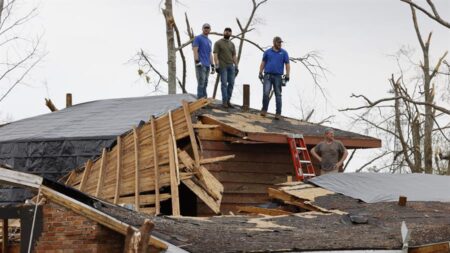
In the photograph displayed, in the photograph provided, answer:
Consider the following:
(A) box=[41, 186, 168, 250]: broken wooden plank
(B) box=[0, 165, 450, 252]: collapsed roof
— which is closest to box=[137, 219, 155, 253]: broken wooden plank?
(B) box=[0, 165, 450, 252]: collapsed roof

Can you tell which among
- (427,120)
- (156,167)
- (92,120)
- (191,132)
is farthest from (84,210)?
(427,120)

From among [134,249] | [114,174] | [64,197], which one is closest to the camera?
[134,249]

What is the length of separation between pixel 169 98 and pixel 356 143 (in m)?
4.78

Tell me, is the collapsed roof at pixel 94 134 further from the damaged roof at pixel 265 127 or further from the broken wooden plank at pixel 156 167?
the broken wooden plank at pixel 156 167

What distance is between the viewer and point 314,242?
10.6 m

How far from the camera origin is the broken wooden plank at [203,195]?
15.8 m

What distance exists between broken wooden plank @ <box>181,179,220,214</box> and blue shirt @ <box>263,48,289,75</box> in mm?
3676

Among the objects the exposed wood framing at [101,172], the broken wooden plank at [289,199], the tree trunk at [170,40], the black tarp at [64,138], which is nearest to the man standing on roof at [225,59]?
the black tarp at [64,138]

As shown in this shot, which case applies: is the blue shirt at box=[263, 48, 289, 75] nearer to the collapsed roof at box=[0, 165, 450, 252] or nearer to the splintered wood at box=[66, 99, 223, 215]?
the splintered wood at box=[66, 99, 223, 215]

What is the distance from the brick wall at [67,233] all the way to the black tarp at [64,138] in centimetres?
795

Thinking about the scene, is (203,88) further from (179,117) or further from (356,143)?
(356,143)

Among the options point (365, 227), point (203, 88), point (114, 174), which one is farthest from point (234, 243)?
point (203, 88)

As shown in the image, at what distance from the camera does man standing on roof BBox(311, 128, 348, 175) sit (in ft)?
54.6

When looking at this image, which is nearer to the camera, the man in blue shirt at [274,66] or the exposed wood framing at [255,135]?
the exposed wood framing at [255,135]
